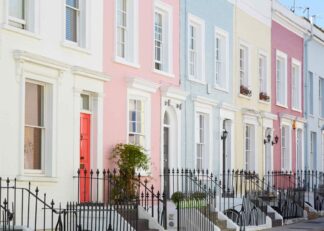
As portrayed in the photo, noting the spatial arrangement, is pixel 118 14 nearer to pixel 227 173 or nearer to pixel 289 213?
pixel 227 173

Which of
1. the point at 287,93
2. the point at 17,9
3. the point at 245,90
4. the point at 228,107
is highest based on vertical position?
the point at 17,9

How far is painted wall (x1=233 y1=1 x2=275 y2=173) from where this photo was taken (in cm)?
2809

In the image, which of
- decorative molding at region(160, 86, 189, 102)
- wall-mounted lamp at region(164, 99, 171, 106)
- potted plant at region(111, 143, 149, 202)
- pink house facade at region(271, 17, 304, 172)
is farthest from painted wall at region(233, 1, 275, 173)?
potted plant at region(111, 143, 149, 202)

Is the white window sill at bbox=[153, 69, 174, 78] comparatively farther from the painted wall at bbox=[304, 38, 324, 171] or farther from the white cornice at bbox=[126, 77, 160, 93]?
the painted wall at bbox=[304, 38, 324, 171]

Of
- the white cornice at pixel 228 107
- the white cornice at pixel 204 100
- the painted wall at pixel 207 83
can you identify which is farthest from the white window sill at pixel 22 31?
the white cornice at pixel 228 107

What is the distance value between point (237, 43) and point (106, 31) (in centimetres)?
924

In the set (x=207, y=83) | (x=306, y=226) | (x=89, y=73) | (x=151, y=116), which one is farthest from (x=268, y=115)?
(x=89, y=73)

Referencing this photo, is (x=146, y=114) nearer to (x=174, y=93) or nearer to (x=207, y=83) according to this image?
(x=174, y=93)

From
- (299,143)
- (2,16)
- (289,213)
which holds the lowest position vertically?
(289,213)

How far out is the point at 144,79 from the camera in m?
21.5

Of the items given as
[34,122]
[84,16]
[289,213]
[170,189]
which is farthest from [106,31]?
[289,213]

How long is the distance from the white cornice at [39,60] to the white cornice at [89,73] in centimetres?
32

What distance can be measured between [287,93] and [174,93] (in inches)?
436

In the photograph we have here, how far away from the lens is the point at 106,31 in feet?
65.3
